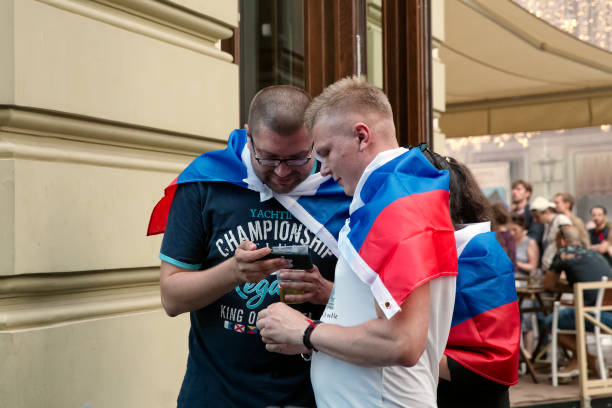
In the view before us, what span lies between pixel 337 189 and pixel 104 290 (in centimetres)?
88

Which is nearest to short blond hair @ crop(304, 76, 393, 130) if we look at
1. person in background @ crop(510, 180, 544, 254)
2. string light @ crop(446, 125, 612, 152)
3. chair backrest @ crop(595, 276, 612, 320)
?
chair backrest @ crop(595, 276, 612, 320)

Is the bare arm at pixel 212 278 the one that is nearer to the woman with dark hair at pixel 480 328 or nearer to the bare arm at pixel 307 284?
the bare arm at pixel 307 284

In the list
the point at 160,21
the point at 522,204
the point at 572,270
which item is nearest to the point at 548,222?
the point at 522,204

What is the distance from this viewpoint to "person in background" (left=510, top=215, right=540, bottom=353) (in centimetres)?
782

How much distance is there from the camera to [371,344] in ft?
4.95

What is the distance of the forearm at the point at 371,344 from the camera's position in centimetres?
149

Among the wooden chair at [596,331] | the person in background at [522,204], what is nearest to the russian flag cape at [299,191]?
the wooden chair at [596,331]

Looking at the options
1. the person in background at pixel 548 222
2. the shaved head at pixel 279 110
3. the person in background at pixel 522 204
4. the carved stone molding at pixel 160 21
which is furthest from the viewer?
the person in background at pixel 522 204

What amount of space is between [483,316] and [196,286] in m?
0.82

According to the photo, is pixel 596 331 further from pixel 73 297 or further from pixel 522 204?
pixel 73 297

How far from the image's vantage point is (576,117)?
11.0m

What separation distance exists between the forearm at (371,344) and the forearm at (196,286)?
1.14 feet

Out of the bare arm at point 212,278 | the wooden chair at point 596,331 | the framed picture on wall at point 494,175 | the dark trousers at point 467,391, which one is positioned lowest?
the wooden chair at point 596,331

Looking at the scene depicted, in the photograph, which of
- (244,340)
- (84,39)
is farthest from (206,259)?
(84,39)
